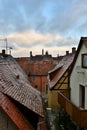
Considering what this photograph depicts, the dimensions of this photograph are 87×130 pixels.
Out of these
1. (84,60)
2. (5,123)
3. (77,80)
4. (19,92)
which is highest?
(84,60)

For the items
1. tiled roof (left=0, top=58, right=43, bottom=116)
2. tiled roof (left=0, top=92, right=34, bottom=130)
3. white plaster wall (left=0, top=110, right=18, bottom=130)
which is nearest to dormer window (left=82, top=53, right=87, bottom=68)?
tiled roof (left=0, top=58, right=43, bottom=116)

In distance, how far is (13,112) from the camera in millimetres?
12820

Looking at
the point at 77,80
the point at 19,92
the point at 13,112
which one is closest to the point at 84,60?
the point at 77,80

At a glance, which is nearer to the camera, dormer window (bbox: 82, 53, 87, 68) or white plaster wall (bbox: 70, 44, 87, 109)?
dormer window (bbox: 82, 53, 87, 68)

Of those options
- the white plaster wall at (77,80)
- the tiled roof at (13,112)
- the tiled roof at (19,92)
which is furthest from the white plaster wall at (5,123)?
the white plaster wall at (77,80)

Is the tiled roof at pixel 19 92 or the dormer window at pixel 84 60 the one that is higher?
the dormer window at pixel 84 60

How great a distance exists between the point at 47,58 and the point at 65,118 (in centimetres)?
4065

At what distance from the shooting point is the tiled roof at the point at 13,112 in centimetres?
1209

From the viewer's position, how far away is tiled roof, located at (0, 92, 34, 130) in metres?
12.1

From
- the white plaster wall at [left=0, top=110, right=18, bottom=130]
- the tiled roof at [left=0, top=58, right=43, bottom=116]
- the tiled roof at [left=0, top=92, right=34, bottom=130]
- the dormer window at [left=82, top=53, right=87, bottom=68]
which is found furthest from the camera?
the dormer window at [left=82, top=53, right=87, bottom=68]

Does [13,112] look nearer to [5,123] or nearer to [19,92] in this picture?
[5,123]

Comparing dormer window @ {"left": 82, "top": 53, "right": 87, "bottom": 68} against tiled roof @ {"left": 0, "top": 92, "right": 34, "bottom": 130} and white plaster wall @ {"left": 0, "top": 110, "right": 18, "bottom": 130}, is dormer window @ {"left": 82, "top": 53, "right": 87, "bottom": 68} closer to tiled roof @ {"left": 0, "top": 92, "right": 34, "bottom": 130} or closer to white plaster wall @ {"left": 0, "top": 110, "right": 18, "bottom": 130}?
tiled roof @ {"left": 0, "top": 92, "right": 34, "bottom": 130}

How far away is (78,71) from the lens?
67.8 feet

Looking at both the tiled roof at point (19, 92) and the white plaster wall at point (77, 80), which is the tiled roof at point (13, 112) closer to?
the tiled roof at point (19, 92)
